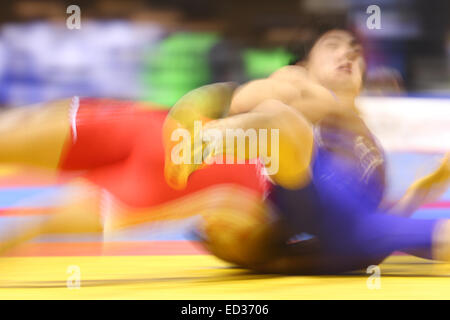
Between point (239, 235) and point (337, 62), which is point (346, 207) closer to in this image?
point (239, 235)

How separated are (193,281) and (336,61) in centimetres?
65

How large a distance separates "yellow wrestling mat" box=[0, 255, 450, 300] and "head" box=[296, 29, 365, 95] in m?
0.48

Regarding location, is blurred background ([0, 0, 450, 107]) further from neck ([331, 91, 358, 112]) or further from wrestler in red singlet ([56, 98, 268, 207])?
wrestler in red singlet ([56, 98, 268, 207])

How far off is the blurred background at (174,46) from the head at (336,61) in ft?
5.06

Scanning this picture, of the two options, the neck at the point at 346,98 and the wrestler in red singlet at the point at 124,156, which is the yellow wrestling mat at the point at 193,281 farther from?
the neck at the point at 346,98

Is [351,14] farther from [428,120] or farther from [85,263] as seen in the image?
[85,263]

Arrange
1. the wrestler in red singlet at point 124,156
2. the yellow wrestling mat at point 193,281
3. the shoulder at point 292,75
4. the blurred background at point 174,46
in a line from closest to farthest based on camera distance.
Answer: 1. the yellow wrestling mat at point 193,281
2. the wrestler in red singlet at point 124,156
3. the shoulder at point 292,75
4. the blurred background at point 174,46

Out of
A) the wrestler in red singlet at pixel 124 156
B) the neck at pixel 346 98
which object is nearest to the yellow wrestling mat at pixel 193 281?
the wrestler in red singlet at pixel 124 156

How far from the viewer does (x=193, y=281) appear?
58.2 inches

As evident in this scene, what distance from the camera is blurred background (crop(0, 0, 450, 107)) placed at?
3.19m

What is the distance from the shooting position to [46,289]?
4.53ft

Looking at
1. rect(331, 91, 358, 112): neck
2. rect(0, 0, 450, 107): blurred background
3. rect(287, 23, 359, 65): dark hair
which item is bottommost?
rect(331, 91, 358, 112): neck

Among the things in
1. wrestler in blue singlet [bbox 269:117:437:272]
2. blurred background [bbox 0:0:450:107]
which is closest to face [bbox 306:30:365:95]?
wrestler in blue singlet [bbox 269:117:437:272]

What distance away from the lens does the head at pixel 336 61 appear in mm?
1601
